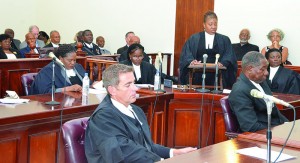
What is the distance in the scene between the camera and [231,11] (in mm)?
10656

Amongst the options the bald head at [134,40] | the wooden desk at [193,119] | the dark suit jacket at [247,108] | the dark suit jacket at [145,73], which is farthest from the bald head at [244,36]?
the dark suit jacket at [247,108]

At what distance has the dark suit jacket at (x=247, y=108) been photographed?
4383 millimetres

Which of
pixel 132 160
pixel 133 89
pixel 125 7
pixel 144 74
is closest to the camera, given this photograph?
pixel 132 160

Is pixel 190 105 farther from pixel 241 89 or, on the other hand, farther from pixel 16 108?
pixel 16 108

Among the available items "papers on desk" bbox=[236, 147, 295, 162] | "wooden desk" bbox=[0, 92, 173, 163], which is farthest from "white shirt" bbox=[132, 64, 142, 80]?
"papers on desk" bbox=[236, 147, 295, 162]

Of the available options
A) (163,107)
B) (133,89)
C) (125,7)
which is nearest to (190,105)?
(163,107)

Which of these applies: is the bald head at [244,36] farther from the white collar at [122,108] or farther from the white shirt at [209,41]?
the white collar at [122,108]

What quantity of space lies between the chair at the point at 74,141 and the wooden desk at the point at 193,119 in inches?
111

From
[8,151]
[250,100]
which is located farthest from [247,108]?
[8,151]

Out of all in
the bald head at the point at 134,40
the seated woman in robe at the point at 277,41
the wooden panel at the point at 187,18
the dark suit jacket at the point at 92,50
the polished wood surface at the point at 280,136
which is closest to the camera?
the polished wood surface at the point at 280,136

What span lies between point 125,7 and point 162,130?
23.7ft

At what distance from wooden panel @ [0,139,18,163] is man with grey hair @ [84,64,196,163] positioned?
3.34ft

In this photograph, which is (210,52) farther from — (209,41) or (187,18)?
(187,18)

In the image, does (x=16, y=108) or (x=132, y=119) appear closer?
(x=132, y=119)
